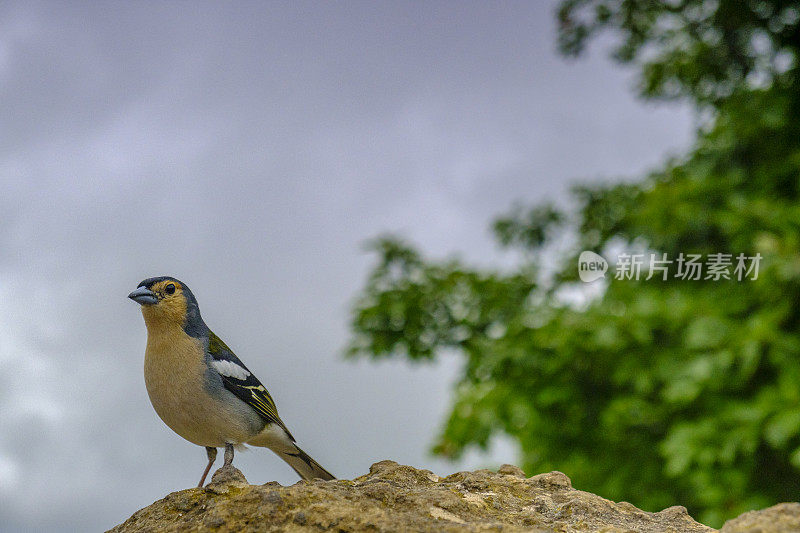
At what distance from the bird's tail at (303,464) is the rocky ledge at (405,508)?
16.8 inches

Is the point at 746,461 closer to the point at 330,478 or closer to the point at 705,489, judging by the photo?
the point at 705,489

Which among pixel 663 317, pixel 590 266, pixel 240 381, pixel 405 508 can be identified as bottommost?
pixel 405 508

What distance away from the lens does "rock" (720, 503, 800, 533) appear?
220cm

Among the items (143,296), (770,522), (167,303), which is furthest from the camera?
(167,303)

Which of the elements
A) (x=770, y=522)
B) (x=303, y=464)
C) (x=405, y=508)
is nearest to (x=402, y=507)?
(x=405, y=508)

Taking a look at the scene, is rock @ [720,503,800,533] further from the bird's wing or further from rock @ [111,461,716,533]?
the bird's wing

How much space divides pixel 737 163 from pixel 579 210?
2372 mm

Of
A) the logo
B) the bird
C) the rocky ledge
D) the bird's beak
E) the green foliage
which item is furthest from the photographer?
the logo

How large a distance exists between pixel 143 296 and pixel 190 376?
39 centimetres

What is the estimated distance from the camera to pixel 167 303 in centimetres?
284

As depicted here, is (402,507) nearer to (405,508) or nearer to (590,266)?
(405,508)

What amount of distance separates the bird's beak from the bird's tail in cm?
104

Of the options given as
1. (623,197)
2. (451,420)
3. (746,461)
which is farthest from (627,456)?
(623,197)

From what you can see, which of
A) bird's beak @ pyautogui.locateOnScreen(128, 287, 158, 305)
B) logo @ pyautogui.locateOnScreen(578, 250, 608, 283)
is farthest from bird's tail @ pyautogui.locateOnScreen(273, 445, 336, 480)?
logo @ pyautogui.locateOnScreen(578, 250, 608, 283)
